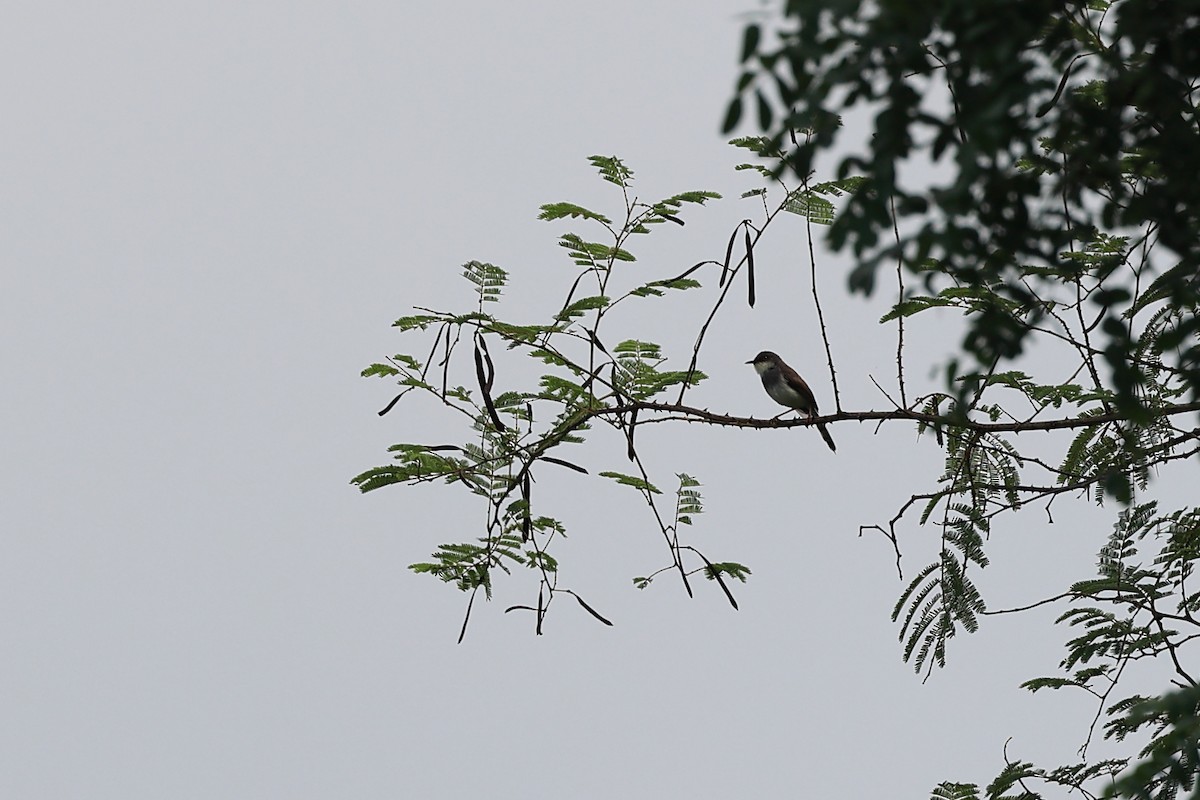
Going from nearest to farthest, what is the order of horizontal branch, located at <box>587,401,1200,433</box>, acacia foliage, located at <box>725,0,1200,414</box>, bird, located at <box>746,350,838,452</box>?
1. acacia foliage, located at <box>725,0,1200,414</box>
2. horizontal branch, located at <box>587,401,1200,433</box>
3. bird, located at <box>746,350,838,452</box>

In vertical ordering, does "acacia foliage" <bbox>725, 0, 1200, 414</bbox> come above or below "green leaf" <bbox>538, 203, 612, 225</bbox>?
below

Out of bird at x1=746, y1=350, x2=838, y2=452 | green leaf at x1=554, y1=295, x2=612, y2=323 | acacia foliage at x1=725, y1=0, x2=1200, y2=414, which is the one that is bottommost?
acacia foliage at x1=725, y1=0, x2=1200, y2=414

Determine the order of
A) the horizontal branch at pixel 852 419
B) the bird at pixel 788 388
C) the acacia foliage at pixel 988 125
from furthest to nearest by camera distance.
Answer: the bird at pixel 788 388, the horizontal branch at pixel 852 419, the acacia foliage at pixel 988 125

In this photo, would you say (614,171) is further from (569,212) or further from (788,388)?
(788,388)

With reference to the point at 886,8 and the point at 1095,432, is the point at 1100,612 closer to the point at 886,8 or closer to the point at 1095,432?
the point at 1095,432

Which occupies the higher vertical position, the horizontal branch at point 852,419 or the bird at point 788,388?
the bird at point 788,388

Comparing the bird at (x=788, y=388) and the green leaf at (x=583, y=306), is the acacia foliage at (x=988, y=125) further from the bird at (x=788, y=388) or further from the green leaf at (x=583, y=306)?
the bird at (x=788, y=388)

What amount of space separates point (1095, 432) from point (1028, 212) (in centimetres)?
330

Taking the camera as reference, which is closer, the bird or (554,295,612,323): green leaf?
(554,295,612,323): green leaf

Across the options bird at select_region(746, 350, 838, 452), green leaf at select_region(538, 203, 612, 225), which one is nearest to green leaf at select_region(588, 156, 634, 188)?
green leaf at select_region(538, 203, 612, 225)

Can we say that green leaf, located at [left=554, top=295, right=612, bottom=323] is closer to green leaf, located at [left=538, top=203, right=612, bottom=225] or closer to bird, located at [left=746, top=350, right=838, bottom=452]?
green leaf, located at [left=538, top=203, right=612, bottom=225]

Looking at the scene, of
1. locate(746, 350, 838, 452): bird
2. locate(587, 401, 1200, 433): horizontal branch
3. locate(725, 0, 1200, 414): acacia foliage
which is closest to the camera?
locate(725, 0, 1200, 414): acacia foliage

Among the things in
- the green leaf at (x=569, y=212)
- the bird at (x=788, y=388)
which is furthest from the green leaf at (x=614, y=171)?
the bird at (x=788, y=388)

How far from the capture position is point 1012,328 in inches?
119
